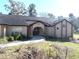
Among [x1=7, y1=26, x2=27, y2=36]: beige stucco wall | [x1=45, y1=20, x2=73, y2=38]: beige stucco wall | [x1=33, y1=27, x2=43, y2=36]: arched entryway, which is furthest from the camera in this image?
[x1=33, y1=27, x2=43, y2=36]: arched entryway

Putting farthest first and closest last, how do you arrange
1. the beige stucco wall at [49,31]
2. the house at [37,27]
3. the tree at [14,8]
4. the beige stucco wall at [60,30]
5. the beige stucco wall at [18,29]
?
1. the tree at [14,8]
2. the beige stucco wall at [49,31]
3. the beige stucco wall at [60,30]
4. the house at [37,27]
5. the beige stucco wall at [18,29]

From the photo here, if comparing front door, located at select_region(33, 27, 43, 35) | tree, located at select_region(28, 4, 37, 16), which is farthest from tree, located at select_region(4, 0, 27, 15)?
front door, located at select_region(33, 27, 43, 35)

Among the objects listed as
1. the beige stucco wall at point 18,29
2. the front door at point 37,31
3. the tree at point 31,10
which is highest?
the tree at point 31,10

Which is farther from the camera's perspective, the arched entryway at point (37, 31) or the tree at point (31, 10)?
the tree at point (31, 10)

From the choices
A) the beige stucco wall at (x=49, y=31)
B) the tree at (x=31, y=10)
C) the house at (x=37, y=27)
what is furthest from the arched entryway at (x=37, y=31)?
the tree at (x=31, y=10)

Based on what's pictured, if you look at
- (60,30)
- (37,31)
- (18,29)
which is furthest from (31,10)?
(18,29)

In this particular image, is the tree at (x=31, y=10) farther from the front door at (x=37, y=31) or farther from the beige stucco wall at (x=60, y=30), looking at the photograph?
the beige stucco wall at (x=60, y=30)

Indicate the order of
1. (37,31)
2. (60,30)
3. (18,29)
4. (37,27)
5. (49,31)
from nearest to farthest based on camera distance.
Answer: (18,29), (60,30), (49,31), (37,27), (37,31)

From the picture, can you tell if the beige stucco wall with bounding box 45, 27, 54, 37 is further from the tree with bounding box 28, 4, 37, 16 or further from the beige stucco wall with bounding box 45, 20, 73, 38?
the tree with bounding box 28, 4, 37, 16

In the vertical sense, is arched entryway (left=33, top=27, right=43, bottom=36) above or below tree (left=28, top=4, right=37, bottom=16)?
A: below

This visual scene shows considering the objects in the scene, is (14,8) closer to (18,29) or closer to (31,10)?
(31,10)

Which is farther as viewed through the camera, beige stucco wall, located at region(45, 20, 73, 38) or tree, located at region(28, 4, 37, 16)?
tree, located at region(28, 4, 37, 16)

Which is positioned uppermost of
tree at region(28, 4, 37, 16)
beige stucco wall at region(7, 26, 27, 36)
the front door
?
tree at region(28, 4, 37, 16)

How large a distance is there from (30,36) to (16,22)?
412 centimetres
